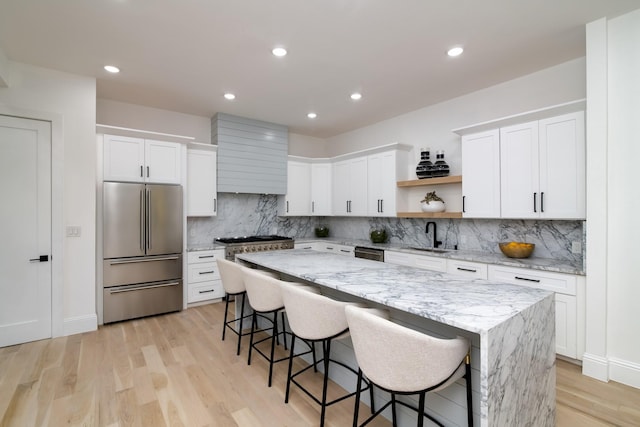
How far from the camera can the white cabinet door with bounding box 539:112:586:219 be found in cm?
280

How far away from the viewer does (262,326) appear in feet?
11.5

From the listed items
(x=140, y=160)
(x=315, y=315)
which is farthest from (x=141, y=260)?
(x=315, y=315)

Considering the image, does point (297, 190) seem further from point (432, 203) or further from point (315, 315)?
point (315, 315)

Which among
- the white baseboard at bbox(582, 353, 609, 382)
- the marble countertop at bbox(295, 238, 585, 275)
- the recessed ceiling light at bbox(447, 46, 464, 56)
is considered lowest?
the white baseboard at bbox(582, 353, 609, 382)

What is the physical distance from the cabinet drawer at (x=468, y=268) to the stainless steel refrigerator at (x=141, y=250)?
351 cm

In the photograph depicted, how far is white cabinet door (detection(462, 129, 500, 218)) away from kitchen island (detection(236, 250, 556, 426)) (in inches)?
66.5

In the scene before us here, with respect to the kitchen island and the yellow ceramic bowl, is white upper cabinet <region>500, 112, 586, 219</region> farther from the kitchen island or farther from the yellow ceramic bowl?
the kitchen island

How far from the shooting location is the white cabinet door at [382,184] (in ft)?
15.1

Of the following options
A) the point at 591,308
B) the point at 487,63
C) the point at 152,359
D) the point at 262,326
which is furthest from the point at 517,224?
the point at 152,359

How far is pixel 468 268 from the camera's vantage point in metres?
3.43

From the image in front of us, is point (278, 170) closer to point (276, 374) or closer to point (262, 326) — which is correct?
point (262, 326)

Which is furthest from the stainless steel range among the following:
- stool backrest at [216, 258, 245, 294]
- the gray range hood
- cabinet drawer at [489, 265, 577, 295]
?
cabinet drawer at [489, 265, 577, 295]

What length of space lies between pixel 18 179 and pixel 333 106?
3745 mm

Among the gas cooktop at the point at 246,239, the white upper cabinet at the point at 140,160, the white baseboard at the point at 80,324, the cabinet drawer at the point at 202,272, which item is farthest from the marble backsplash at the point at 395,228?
the white baseboard at the point at 80,324
